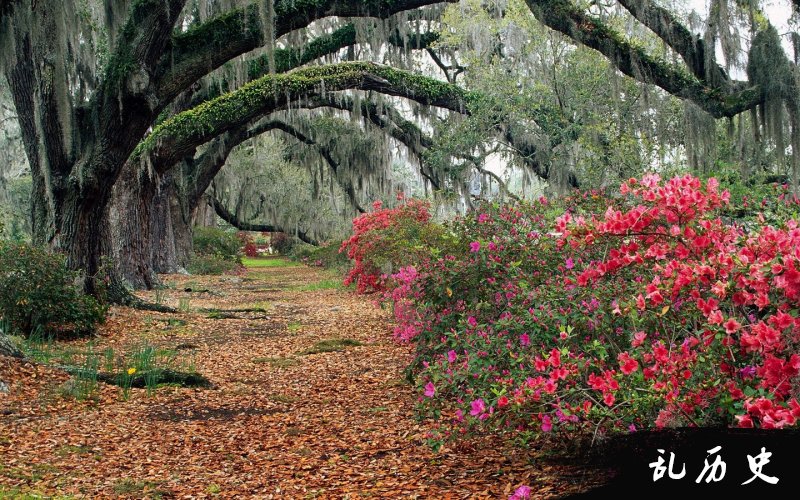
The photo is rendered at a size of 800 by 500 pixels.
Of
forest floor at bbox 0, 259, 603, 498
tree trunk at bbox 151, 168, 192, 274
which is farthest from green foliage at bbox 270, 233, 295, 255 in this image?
forest floor at bbox 0, 259, 603, 498

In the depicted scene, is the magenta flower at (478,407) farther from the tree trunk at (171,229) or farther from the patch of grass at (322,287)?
the tree trunk at (171,229)

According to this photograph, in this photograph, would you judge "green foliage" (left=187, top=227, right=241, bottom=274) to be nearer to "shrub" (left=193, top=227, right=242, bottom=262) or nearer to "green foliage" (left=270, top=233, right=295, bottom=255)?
"shrub" (left=193, top=227, right=242, bottom=262)

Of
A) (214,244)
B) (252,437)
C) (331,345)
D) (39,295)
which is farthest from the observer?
(214,244)

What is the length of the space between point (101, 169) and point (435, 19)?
8.62 m

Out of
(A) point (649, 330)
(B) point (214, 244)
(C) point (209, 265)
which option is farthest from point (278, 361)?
(B) point (214, 244)

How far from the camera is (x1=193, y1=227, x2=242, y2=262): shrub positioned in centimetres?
2281

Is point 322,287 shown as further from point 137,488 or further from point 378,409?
point 137,488

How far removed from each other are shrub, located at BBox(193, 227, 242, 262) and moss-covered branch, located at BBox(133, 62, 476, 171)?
11121mm

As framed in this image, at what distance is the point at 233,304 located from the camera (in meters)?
11.3

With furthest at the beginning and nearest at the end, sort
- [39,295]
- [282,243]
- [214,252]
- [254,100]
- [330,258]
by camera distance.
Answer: [282,243] → [214,252] → [330,258] → [254,100] → [39,295]

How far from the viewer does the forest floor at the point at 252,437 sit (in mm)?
3178

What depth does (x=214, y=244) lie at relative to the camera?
23.2 metres

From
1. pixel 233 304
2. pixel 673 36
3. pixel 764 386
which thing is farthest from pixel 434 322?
pixel 233 304

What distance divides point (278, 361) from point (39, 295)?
8.07ft
